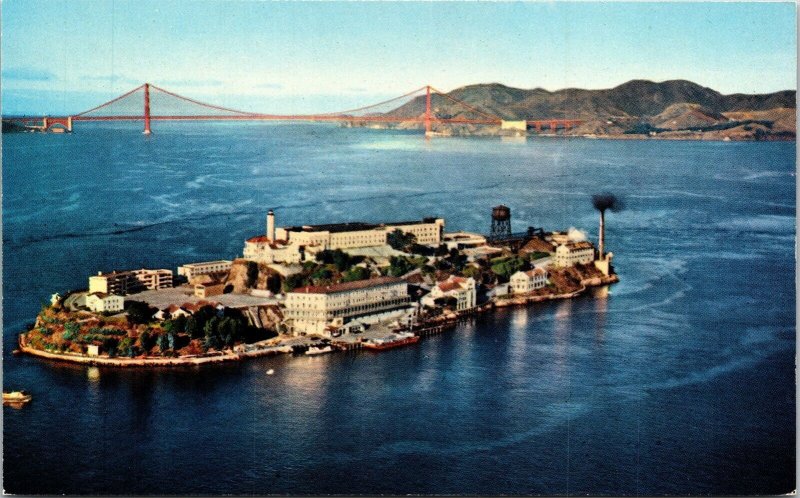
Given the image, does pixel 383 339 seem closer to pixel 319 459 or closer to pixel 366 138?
pixel 319 459

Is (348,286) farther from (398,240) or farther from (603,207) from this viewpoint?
(603,207)

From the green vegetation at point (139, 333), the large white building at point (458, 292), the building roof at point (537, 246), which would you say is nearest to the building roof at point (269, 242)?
the large white building at point (458, 292)

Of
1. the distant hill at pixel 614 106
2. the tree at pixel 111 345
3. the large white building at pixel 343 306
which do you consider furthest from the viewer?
the distant hill at pixel 614 106

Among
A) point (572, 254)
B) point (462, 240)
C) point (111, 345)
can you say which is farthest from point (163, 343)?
point (572, 254)

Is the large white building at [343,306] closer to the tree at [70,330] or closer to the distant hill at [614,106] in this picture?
the tree at [70,330]

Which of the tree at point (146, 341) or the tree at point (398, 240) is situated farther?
the tree at point (398, 240)

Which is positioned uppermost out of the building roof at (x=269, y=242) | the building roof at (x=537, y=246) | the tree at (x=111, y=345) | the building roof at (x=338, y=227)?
the building roof at (x=338, y=227)
